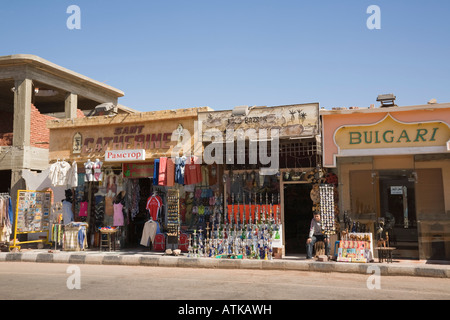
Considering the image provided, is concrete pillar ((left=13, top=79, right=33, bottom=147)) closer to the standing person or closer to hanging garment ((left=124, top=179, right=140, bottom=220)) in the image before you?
hanging garment ((left=124, top=179, right=140, bottom=220))

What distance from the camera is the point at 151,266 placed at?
13000mm

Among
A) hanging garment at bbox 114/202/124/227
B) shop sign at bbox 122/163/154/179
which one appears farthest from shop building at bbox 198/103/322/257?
hanging garment at bbox 114/202/124/227

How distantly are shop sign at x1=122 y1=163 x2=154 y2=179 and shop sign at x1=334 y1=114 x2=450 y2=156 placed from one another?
290 inches

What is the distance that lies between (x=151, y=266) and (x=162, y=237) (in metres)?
2.63

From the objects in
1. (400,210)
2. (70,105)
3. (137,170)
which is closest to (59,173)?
(137,170)

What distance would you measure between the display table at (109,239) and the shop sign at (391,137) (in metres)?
9.14

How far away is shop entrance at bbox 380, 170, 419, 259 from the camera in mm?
13195

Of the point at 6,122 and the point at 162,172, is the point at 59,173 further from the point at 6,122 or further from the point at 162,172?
the point at 6,122

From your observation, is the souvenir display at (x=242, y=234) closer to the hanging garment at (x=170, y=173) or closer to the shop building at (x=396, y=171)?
the hanging garment at (x=170, y=173)

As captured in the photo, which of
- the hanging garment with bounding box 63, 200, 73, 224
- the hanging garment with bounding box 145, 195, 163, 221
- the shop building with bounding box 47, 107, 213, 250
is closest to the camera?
the shop building with bounding box 47, 107, 213, 250
